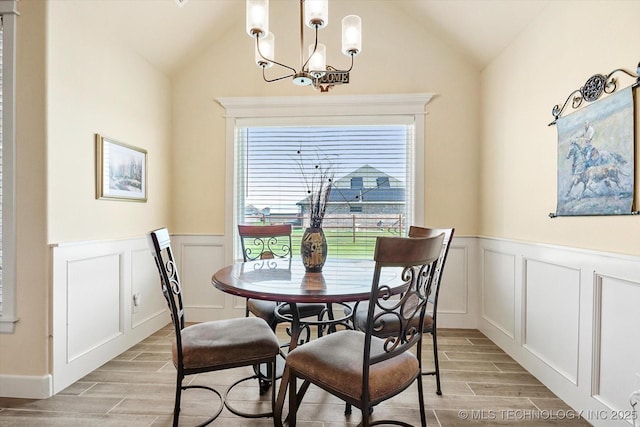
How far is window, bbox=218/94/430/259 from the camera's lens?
3299 mm

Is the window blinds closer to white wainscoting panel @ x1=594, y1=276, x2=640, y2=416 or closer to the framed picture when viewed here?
the framed picture

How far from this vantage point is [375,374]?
4.39 ft

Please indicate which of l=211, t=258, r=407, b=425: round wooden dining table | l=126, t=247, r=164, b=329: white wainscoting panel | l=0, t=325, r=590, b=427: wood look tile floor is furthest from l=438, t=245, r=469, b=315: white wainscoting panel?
l=126, t=247, r=164, b=329: white wainscoting panel

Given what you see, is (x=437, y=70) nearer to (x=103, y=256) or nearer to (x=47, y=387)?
(x=103, y=256)

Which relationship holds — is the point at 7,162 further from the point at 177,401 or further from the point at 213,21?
the point at 213,21

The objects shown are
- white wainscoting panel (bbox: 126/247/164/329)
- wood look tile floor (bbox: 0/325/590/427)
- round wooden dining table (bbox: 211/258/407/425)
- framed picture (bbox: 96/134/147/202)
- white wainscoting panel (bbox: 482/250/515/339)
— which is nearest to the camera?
round wooden dining table (bbox: 211/258/407/425)

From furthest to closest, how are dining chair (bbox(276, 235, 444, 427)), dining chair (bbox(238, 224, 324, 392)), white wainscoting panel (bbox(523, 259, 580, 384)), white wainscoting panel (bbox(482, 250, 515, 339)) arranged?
white wainscoting panel (bbox(482, 250, 515, 339))
dining chair (bbox(238, 224, 324, 392))
white wainscoting panel (bbox(523, 259, 580, 384))
dining chair (bbox(276, 235, 444, 427))

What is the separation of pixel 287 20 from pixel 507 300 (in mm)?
3273

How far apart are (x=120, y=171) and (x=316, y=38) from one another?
195cm

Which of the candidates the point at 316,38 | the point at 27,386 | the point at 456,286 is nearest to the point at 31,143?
the point at 27,386

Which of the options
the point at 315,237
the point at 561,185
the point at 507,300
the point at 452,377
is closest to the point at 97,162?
the point at 315,237

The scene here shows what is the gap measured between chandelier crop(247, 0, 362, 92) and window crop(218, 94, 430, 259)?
1127mm

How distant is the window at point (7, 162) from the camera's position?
6.57 ft

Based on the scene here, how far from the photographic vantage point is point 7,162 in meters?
2.02
